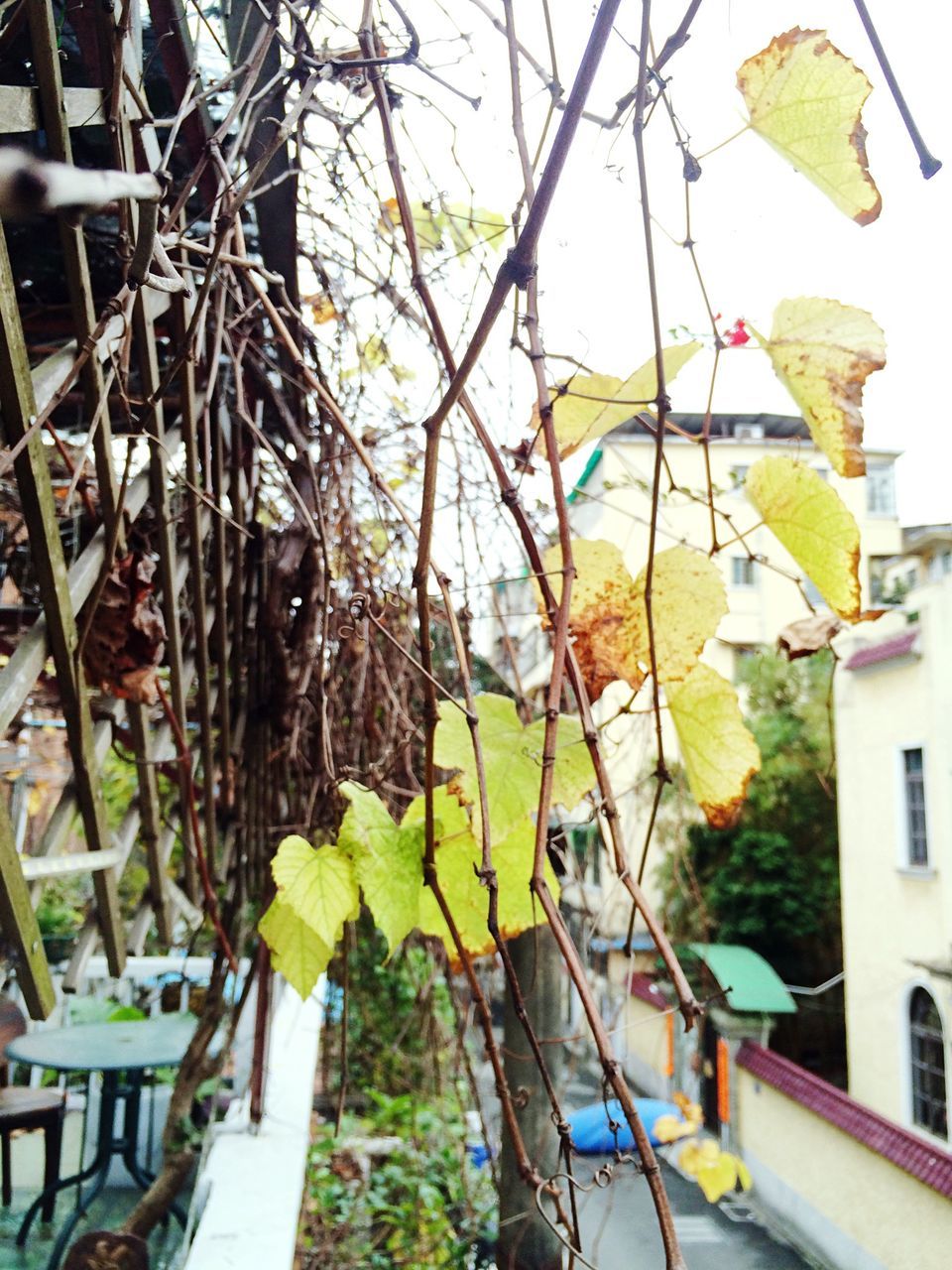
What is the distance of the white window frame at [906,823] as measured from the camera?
6.89m

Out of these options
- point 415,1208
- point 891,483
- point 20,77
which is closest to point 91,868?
point 20,77

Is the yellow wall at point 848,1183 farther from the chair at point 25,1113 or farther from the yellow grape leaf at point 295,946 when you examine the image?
the yellow grape leaf at point 295,946

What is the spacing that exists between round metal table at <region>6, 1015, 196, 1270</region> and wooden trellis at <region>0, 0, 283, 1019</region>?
100cm

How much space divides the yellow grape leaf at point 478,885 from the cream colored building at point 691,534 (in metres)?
0.08

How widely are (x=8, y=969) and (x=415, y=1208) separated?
1.87m

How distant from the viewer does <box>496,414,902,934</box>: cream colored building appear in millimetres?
843

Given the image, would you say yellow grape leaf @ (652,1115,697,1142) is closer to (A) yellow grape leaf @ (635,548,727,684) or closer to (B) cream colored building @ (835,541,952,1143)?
A: (A) yellow grape leaf @ (635,548,727,684)

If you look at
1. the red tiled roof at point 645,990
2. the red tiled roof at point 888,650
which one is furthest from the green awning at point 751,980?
the red tiled roof at point 888,650

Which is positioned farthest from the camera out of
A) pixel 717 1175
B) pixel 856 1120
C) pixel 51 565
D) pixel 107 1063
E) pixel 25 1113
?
pixel 856 1120

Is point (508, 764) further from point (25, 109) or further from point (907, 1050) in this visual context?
point (907, 1050)

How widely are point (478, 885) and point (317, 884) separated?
11 cm

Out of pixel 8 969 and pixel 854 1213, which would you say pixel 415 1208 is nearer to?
pixel 8 969

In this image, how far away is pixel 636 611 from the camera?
0.71 m

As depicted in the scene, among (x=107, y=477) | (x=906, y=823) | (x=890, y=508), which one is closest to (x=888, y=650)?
(x=906, y=823)
